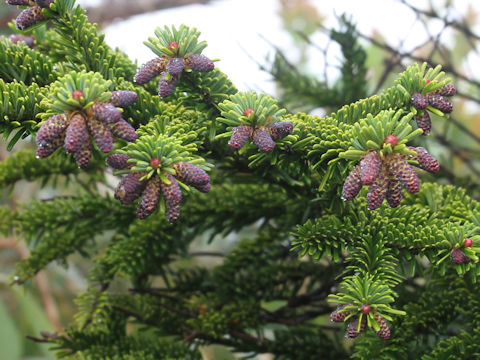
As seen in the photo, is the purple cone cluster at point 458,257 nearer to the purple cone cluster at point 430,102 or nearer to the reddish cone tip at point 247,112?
the purple cone cluster at point 430,102

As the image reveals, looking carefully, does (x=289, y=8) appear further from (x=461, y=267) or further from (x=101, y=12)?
(x=461, y=267)

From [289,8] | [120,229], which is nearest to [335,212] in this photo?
[120,229]

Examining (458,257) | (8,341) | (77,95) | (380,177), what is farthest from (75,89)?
(8,341)

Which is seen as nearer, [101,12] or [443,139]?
[443,139]

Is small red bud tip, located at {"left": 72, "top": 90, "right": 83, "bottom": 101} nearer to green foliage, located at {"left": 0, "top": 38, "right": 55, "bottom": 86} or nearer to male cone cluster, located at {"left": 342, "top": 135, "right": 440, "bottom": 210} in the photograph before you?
green foliage, located at {"left": 0, "top": 38, "right": 55, "bottom": 86}

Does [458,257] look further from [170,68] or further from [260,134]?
[170,68]

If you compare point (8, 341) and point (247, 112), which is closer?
point (247, 112)

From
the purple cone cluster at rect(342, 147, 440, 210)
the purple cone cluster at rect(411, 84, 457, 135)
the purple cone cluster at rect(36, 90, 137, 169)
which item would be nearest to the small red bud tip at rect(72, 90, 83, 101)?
the purple cone cluster at rect(36, 90, 137, 169)
